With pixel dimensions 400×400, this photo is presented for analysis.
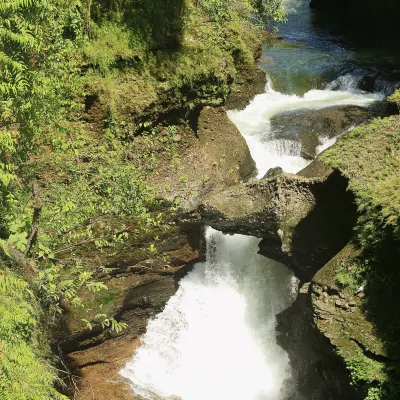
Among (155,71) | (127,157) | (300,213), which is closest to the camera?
(300,213)

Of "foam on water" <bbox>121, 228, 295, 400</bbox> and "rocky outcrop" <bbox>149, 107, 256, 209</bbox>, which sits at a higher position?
"rocky outcrop" <bbox>149, 107, 256, 209</bbox>

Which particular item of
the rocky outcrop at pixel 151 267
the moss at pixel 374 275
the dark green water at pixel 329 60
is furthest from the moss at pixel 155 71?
the dark green water at pixel 329 60

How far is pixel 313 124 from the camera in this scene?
1378 cm

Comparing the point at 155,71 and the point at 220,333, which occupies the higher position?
the point at 155,71

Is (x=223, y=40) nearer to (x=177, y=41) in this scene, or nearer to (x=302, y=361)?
(x=177, y=41)

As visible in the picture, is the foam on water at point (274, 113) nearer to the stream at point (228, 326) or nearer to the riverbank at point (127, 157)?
the stream at point (228, 326)

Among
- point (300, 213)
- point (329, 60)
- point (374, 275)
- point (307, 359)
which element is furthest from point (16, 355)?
point (329, 60)

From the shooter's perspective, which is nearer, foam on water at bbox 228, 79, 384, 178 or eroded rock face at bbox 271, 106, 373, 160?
foam on water at bbox 228, 79, 384, 178

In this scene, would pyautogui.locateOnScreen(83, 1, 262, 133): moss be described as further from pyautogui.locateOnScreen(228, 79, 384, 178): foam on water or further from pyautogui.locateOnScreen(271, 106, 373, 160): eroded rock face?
pyautogui.locateOnScreen(271, 106, 373, 160): eroded rock face

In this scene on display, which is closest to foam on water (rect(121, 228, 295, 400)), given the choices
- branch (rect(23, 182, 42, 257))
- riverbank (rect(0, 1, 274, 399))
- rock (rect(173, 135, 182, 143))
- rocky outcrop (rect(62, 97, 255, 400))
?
rocky outcrop (rect(62, 97, 255, 400))

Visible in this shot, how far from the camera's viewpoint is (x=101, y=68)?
10.3 meters

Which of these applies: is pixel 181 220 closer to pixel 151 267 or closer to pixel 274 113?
pixel 151 267

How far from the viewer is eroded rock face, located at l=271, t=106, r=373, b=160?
13211 millimetres

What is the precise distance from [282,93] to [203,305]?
28.0 ft
